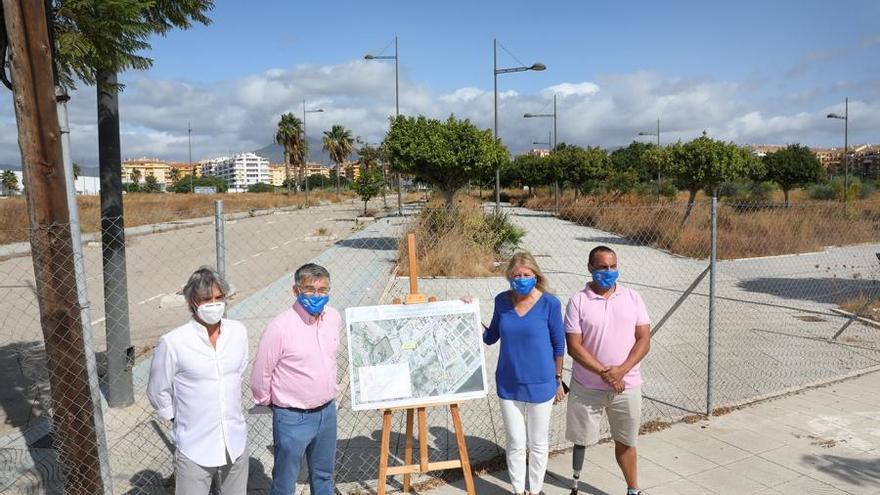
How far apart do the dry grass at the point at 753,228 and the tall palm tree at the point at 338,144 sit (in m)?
51.1

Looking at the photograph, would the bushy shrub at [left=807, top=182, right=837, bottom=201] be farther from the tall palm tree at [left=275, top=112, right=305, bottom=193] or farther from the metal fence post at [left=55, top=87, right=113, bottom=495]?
the tall palm tree at [left=275, top=112, right=305, bottom=193]

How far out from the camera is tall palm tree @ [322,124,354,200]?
72000mm

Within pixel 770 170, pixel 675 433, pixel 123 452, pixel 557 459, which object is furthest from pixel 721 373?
pixel 770 170

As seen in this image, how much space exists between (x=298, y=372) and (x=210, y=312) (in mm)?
584

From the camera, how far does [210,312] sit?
9.71 ft

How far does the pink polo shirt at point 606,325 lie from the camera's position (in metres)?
3.71

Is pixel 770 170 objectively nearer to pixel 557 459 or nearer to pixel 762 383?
pixel 762 383

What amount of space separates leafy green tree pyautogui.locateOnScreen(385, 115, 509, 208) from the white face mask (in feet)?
53.8

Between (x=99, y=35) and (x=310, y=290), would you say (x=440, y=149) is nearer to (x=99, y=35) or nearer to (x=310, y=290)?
(x=99, y=35)

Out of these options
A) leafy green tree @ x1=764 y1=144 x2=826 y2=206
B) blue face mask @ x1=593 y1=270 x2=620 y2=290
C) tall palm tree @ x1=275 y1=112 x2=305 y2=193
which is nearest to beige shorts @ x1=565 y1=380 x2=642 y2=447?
blue face mask @ x1=593 y1=270 x2=620 y2=290

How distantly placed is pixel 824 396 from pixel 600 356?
11.6 feet

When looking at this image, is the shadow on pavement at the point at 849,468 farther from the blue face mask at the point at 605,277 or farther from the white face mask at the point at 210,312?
the white face mask at the point at 210,312

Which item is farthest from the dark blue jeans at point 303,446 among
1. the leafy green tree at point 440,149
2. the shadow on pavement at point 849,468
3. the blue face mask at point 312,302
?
the leafy green tree at point 440,149

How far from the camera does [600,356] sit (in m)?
3.72
